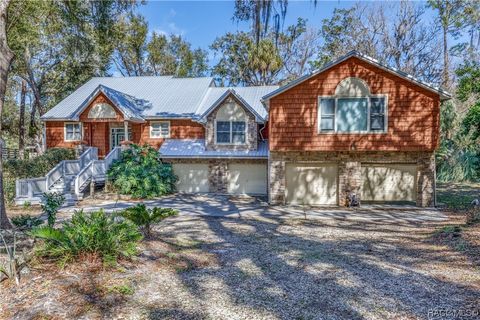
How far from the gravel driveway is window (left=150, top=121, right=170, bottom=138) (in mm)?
11000

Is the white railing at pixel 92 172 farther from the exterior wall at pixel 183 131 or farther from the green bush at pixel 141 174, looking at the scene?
the exterior wall at pixel 183 131

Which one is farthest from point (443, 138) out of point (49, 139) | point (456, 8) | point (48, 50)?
point (48, 50)

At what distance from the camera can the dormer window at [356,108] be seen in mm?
12977

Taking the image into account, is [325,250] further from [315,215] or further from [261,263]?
[315,215]

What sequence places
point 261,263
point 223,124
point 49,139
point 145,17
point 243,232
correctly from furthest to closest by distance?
1. point 145,17
2. point 49,139
3. point 223,124
4. point 243,232
5. point 261,263

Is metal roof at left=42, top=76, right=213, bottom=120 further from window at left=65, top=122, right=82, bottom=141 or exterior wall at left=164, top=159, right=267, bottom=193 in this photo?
exterior wall at left=164, top=159, right=267, bottom=193

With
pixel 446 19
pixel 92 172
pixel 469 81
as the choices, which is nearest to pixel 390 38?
pixel 446 19

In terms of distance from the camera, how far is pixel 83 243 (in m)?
4.93

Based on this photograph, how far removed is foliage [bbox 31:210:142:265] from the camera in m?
4.89

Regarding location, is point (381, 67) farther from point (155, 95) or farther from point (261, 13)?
point (155, 95)

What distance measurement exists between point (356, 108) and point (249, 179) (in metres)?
6.79

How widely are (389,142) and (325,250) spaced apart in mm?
7934

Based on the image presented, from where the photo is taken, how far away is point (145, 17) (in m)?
29.9

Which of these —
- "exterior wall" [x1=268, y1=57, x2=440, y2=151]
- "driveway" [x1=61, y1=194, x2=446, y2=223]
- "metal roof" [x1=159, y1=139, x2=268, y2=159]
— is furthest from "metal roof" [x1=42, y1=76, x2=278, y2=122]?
"driveway" [x1=61, y1=194, x2=446, y2=223]
